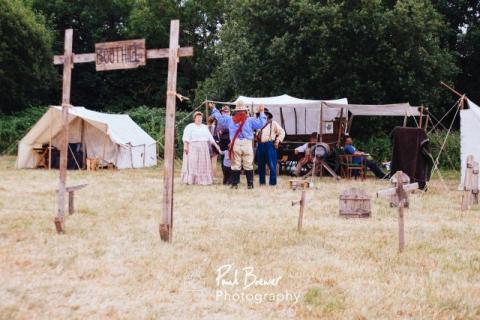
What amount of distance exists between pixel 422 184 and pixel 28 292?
26.0 ft

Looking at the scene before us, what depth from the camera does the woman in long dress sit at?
36.3ft

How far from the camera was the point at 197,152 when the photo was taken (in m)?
11.2

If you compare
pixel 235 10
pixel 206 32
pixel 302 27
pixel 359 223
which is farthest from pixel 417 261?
pixel 206 32

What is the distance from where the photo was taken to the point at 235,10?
21125 mm

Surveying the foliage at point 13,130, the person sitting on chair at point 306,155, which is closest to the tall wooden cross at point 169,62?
the person sitting on chair at point 306,155

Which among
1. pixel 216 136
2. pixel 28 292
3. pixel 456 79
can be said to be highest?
pixel 456 79

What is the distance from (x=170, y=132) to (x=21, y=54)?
70.9 feet

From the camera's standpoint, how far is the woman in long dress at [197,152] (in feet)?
36.3

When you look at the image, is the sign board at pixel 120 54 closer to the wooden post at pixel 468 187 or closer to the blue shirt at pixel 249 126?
the blue shirt at pixel 249 126

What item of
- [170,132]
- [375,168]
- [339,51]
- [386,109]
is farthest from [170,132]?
[339,51]

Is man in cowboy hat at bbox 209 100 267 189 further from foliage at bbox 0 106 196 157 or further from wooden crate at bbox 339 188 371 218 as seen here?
foliage at bbox 0 106 196 157

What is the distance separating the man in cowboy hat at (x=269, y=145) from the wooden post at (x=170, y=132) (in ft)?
18.1

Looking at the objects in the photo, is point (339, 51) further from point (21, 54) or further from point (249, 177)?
point (21, 54)

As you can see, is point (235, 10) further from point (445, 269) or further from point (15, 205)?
point (445, 269)
